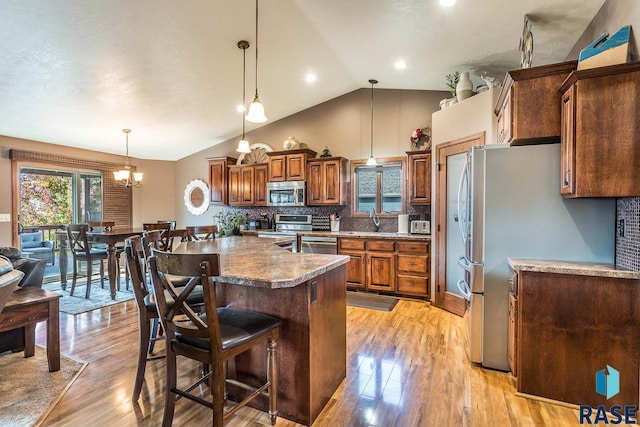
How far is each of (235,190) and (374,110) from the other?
3.07 meters

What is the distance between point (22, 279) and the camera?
9.07 ft

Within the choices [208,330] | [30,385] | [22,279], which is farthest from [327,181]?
[30,385]

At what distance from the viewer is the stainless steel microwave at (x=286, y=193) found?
17.6ft

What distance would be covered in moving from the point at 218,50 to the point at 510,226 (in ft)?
11.9

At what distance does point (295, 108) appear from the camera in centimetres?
563

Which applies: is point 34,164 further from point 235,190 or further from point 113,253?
point 235,190

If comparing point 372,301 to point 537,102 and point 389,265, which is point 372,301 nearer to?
point 389,265

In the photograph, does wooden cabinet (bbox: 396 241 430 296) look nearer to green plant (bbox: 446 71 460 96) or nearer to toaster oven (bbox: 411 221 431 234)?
toaster oven (bbox: 411 221 431 234)

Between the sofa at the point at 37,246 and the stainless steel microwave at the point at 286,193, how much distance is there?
13.4 ft

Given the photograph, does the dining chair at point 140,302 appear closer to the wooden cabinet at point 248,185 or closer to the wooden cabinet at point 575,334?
the wooden cabinet at point 575,334

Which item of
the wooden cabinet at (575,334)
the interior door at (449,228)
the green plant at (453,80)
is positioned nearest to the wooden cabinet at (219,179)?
the interior door at (449,228)

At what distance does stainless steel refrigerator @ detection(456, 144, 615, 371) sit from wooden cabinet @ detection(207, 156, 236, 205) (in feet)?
15.9

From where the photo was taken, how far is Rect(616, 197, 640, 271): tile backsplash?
75.2 inches

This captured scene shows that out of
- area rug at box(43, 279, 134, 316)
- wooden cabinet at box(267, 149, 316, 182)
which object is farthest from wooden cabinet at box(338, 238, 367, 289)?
area rug at box(43, 279, 134, 316)
